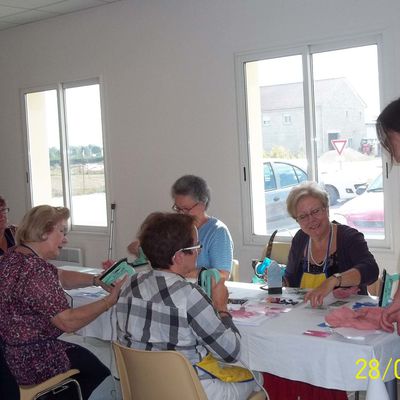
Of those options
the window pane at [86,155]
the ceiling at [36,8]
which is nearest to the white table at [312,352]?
the window pane at [86,155]

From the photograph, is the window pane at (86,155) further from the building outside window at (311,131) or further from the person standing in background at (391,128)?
the person standing in background at (391,128)

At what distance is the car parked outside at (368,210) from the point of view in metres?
4.63

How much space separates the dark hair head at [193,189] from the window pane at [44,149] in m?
3.49

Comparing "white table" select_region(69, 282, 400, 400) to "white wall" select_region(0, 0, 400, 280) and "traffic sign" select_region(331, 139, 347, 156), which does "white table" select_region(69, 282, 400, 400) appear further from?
"traffic sign" select_region(331, 139, 347, 156)

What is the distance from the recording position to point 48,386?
2.48m

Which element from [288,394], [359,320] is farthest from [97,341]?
[359,320]

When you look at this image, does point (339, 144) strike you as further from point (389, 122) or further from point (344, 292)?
point (389, 122)

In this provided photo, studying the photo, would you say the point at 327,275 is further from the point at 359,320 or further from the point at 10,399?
the point at 10,399

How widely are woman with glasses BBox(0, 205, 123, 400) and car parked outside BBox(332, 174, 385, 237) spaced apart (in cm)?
269

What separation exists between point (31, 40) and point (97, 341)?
4.45 m

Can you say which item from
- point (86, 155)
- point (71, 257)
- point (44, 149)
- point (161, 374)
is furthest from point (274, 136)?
point (161, 374)

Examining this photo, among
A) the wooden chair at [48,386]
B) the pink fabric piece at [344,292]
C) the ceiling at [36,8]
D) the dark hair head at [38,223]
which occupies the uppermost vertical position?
the ceiling at [36,8]

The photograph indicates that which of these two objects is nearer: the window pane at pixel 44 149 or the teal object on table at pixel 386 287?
the teal object on table at pixel 386 287

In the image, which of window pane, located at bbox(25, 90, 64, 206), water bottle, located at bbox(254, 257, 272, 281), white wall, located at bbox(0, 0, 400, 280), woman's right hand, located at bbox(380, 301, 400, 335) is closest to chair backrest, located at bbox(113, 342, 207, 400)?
woman's right hand, located at bbox(380, 301, 400, 335)
